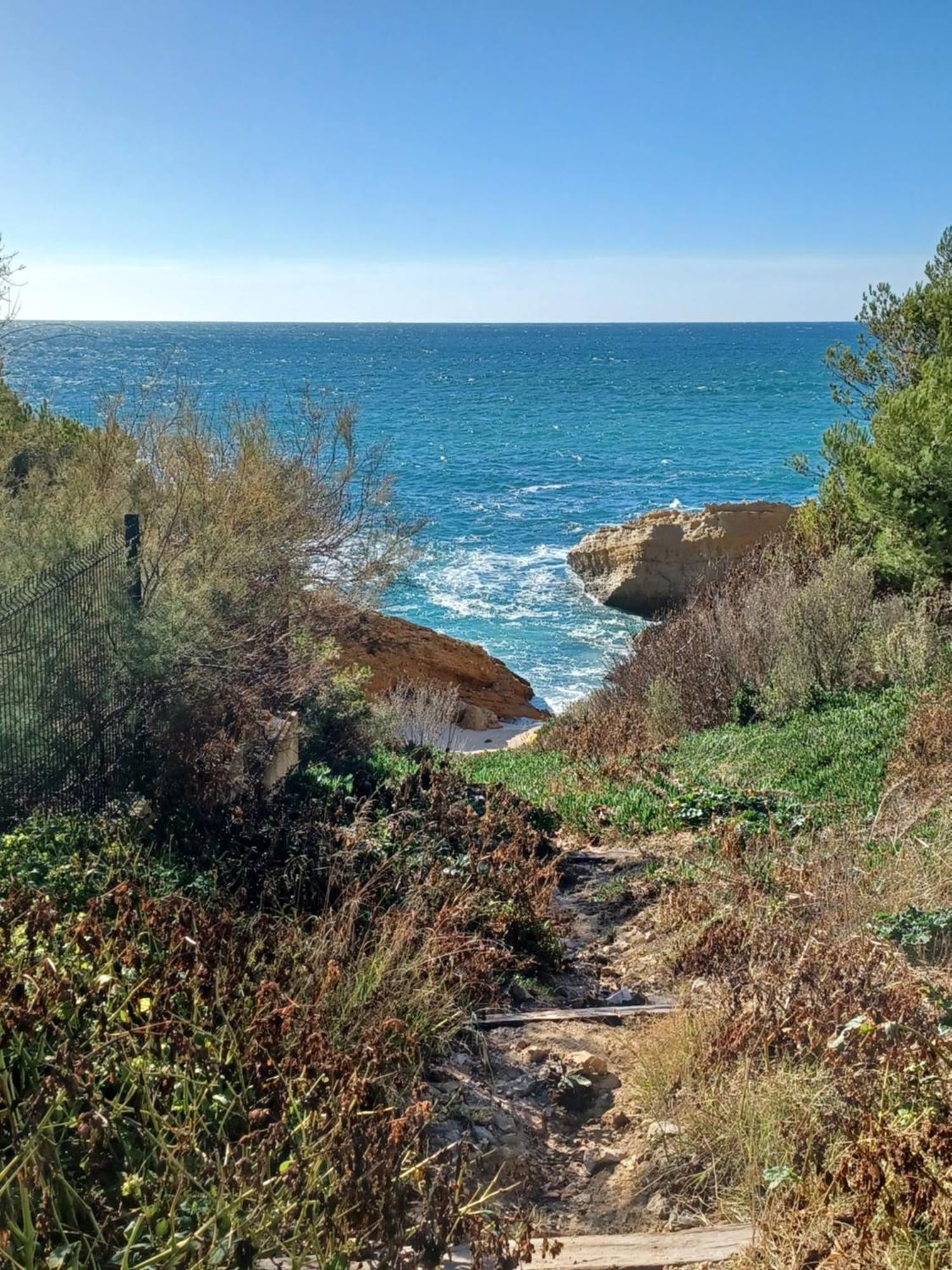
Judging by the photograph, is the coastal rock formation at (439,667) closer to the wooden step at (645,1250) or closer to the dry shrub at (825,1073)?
the dry shrub at (825,1073)

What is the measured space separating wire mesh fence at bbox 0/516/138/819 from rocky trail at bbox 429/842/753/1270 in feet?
11.6

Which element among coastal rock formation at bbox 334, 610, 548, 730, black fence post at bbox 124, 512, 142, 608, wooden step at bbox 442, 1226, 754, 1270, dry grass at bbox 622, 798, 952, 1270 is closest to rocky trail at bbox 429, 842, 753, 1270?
wooden step at bbox 442, 1226, 754, 1270

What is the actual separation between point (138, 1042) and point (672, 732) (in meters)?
11.1

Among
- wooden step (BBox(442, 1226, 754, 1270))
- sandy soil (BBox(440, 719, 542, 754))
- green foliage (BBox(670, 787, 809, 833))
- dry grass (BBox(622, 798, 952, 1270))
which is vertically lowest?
sandy soil (BBox(440, 719, 542, 754))

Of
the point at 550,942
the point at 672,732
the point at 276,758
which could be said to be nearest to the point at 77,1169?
the point at 550,942

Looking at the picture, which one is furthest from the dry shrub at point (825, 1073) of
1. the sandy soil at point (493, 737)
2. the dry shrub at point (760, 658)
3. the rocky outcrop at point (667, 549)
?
the rocky outcrop at point (667, 549)

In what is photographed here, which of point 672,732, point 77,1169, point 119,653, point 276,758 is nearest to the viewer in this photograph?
point 77,1169

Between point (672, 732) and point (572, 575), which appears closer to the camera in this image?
point (672, 732)

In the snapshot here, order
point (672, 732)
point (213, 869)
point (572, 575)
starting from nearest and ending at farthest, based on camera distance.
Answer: point (213, 869)
point (672, 732)
point (572, 575)

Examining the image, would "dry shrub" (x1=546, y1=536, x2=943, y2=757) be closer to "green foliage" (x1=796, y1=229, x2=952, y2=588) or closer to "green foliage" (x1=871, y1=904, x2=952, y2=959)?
"green foliage" (x1=796, y1=229, x2=952, y2=588)

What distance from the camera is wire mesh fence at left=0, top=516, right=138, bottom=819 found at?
278 inches

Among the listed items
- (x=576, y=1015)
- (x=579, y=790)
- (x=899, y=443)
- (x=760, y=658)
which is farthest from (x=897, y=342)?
(x=576, y=1015)

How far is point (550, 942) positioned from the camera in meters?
6.04

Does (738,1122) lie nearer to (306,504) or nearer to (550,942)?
(550,942)
